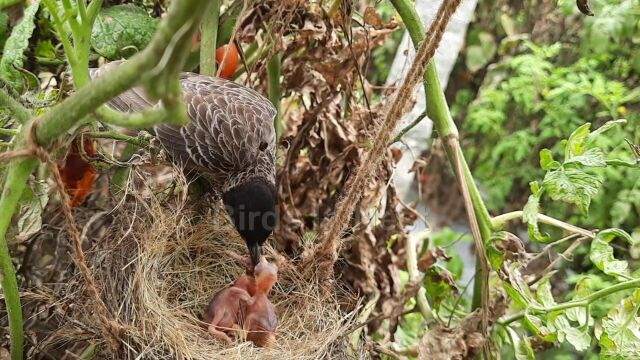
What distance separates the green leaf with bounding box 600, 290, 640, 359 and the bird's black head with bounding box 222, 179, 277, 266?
625mm

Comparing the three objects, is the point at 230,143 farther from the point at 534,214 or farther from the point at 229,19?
the point at 534,214

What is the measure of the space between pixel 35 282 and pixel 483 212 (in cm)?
94

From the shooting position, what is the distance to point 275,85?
1622 millimetres

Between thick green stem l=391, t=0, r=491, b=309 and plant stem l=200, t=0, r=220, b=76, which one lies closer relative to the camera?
thick green stem l=391, t=0, r=491, b=309

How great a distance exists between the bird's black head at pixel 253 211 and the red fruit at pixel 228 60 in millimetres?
262

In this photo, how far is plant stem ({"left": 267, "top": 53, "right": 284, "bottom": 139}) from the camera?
1.58 metres

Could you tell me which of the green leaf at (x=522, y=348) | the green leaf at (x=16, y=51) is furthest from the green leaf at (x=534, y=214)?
the green leaf at (x=16, y=51)

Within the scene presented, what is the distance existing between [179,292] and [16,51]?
561mm

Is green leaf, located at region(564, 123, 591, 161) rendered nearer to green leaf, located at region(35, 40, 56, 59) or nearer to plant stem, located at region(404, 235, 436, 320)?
plant stem, located at region(404, 235, 436, 320)

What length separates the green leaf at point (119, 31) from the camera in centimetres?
136

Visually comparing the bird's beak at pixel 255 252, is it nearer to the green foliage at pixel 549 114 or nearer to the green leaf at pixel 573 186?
the green leaf at pixel 573 186

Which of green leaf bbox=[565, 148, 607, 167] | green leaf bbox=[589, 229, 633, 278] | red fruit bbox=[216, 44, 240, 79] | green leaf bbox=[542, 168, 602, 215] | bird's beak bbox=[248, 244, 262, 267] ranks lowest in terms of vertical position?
bird's beak bbox=[248, 244, 262, 267]

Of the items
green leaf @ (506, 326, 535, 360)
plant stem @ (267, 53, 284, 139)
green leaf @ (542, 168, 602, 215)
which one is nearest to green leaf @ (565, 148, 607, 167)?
green leaf @ (542, 168, 602, 215)

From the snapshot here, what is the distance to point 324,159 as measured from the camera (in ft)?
5.40
